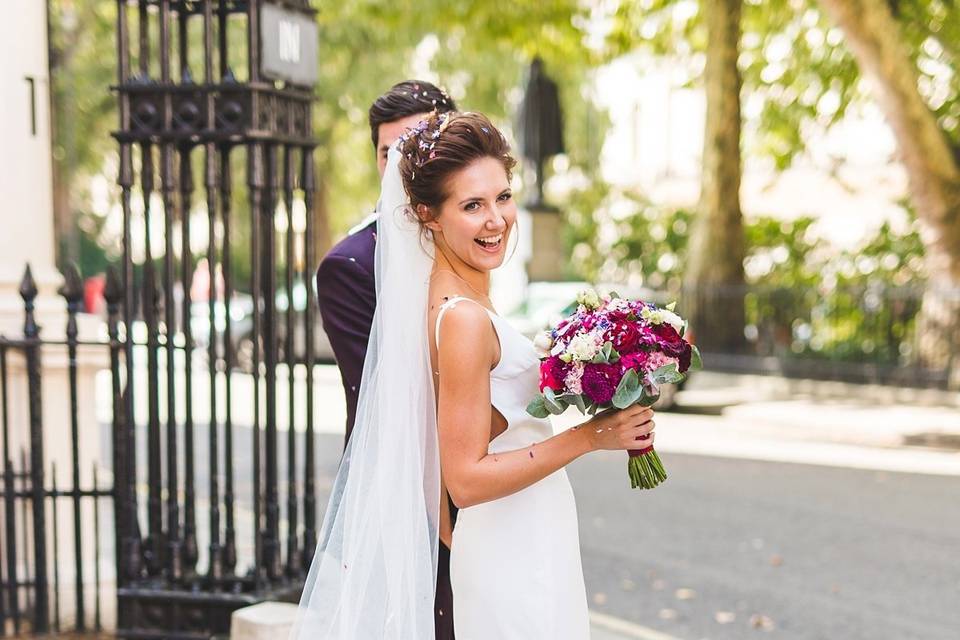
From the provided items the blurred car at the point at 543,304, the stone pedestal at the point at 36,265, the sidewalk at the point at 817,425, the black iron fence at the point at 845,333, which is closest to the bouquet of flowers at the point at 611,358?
the stone pedestal at the point at 36,265

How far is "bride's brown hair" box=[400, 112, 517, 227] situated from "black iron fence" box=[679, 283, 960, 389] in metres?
13.1

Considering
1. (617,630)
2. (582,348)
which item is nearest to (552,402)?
(582,348)

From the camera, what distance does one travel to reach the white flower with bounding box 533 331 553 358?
2.56 meters

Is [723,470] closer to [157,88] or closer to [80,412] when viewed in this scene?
→ [80,412]

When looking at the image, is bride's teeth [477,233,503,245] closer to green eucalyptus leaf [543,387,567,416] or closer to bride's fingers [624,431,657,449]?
green eucalyptus leaf [543,387,567,416]

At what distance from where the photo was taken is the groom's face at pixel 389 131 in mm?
3342

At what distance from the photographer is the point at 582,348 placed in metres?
2.43

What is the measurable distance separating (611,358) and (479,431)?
332mm

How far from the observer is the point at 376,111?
3377 millimetres

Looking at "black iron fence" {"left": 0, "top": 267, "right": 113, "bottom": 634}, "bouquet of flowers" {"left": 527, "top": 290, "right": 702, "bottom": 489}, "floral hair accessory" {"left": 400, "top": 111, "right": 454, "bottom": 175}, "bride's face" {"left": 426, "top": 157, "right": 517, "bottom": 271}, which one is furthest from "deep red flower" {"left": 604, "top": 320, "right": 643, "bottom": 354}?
"black iron fence" {"left": 0, "top": 267, "right": 113, "bottom": 634}

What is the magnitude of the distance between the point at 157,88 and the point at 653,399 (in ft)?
8.94

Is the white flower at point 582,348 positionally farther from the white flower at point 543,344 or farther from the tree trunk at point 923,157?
the tree trunk at point 923,157

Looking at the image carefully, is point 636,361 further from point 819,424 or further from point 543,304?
point 543,304

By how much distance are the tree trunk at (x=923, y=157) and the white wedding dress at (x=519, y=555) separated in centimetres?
1230
